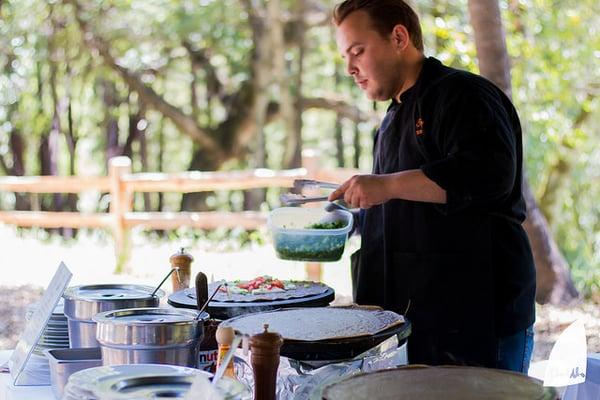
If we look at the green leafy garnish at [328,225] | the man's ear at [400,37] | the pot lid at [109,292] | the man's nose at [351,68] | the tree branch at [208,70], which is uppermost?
the tree branch at [208,70]

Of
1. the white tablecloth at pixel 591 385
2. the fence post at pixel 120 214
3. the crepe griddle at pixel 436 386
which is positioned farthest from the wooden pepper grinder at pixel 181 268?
the fence post at pixel 120 214

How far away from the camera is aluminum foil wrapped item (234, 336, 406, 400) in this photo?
178 centimetres

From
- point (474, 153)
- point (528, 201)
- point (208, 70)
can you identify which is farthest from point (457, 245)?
point (208, 70)

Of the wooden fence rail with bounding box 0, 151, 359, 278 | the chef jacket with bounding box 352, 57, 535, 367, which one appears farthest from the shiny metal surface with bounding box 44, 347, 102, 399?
the wooden fence rail with bounding box 0, 151, 359, 278

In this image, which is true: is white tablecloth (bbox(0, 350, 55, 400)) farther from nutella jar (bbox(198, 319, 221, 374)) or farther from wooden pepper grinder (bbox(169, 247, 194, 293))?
wooden pepper grinder (bbox(169, 247, 194, 293))

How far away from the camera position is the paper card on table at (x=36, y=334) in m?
1.98

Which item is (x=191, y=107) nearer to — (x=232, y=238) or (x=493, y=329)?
(x=232, y=238)

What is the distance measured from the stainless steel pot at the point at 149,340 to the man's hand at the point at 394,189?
67cm

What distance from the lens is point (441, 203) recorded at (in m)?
2.29

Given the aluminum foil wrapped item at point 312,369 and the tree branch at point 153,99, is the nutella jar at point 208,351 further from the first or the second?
the tree branch at point 153,99

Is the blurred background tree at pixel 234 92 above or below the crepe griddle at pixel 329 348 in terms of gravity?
above

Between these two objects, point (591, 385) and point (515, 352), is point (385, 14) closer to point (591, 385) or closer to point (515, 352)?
point (515, 352)

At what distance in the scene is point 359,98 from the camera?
12602 mm

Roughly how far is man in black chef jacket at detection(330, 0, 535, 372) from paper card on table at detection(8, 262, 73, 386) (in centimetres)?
70
